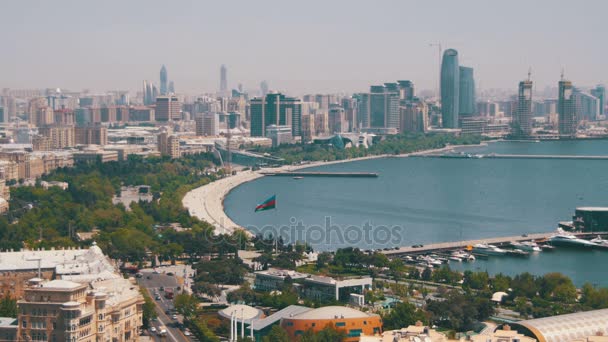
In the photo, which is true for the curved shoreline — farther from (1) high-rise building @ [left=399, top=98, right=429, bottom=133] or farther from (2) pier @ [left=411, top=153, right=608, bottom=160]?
(1) high-rise building @ [left=399, top=98, right=429, bottom=133]

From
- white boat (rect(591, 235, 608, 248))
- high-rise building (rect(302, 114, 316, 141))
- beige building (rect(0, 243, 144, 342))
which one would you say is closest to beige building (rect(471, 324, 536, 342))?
beige building (rect(0, 243, 144, 342))

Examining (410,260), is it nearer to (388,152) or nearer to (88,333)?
(88,333)

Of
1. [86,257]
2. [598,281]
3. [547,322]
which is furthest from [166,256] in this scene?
[547,322]

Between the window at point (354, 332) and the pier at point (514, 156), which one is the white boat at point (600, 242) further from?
the pier at point (514, 156)

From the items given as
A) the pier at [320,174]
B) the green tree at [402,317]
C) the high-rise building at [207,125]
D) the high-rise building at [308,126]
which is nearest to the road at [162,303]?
the green tree at [402,317]

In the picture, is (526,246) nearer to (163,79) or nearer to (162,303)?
(162,303)

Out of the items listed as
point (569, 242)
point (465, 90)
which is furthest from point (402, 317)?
point (465, 90)
